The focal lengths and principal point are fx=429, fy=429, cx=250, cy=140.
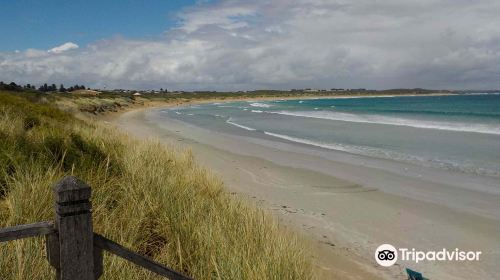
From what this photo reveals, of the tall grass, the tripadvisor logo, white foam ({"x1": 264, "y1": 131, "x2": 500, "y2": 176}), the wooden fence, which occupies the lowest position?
the tripadvisor logo

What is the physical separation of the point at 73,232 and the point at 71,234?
1 cm

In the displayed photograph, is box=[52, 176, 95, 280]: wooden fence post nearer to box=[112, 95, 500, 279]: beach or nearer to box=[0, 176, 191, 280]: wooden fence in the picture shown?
box=[0, 176, 191, 280]: wooden fence

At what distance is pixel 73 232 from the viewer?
221 cm

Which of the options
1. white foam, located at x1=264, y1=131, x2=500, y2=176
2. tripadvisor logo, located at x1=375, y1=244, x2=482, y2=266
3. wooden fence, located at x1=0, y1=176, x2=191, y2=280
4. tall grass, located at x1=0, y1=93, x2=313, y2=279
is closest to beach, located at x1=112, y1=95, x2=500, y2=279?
tripadvisor logo, located at x1=375, y1=244, x2=482, y2=266

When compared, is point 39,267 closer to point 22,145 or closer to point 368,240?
point 22,145

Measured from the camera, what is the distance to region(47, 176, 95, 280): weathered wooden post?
2133 millimetres

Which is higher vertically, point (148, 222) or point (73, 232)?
point (73, 232)

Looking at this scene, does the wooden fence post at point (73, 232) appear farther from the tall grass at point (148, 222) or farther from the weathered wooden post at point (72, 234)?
the tall grass at point (148, 222)

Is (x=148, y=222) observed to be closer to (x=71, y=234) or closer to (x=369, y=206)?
(x=71, y=234)

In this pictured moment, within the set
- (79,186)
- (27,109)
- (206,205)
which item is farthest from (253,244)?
(27,109)

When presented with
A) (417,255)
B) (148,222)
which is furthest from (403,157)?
(148,222)

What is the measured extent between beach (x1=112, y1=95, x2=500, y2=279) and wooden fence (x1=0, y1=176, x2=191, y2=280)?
391cm

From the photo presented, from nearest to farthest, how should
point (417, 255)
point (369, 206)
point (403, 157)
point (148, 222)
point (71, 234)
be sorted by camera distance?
1. point (71, 234)
2. point (148, 222)
3. point (417, 255)
4. point (369, 206)
5. point (403, 157)

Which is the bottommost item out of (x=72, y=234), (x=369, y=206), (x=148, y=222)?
(x=369, y=206)
